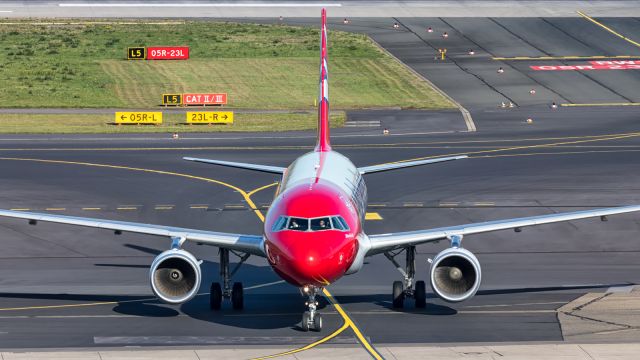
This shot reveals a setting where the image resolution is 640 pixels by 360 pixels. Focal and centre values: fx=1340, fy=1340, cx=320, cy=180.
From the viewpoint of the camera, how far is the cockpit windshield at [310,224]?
1565 inches

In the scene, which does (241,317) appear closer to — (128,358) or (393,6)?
(128,358)

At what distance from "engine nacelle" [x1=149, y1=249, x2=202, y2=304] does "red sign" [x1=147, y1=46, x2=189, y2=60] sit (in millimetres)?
81878

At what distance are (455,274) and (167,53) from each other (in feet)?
276

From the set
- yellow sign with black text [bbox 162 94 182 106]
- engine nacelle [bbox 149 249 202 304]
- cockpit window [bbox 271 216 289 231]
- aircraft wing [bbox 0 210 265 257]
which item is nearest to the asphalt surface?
engine nacelle [bbox 149 249 202 304]

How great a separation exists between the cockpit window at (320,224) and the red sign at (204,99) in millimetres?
65715

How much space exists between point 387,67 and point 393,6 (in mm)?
32047

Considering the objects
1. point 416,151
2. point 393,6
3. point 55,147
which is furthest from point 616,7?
point 55,147

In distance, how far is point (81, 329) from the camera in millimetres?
43094

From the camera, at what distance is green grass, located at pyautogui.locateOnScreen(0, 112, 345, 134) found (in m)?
94.4

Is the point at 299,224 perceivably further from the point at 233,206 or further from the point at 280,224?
the point at 233,206

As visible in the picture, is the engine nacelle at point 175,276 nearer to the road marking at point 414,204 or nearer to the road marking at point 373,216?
the road marking at point 373,216

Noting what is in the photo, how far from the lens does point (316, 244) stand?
39219 millimetres

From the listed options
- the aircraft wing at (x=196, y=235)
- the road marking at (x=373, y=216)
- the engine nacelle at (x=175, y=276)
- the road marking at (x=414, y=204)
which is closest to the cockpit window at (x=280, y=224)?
the aircraft wing at (x=196, y=235)

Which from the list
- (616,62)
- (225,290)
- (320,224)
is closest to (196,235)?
(225,290)
